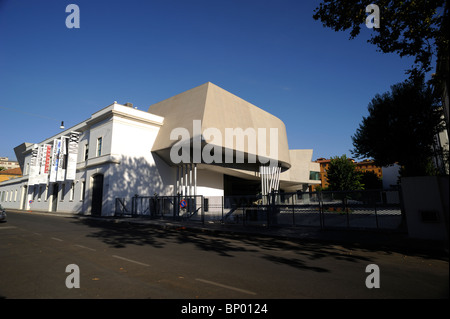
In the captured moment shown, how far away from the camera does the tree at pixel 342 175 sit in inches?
1916

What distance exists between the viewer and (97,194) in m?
25.8

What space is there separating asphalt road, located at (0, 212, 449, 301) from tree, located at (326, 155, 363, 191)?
43981mm

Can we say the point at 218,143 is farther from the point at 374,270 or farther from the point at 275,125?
the point at 374,270

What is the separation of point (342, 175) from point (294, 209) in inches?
1586

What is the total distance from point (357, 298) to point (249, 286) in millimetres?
1836

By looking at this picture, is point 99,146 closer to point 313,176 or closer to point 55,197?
point 55,197

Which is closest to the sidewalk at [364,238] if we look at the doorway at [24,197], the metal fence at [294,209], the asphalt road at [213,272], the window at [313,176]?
the metal fence at [294,209]

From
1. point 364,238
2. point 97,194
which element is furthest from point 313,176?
point 364,238

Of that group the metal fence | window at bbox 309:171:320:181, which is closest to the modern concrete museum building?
the metal fence

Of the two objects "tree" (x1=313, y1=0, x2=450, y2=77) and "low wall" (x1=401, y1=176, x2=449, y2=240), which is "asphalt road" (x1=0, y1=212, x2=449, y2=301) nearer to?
"low wall" (x1=401, y1=176, x2=449, y2=240)

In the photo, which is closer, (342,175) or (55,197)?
(55,197)

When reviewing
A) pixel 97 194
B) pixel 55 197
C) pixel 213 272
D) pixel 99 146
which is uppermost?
pixel 99 146

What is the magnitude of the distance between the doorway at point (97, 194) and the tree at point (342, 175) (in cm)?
4171
